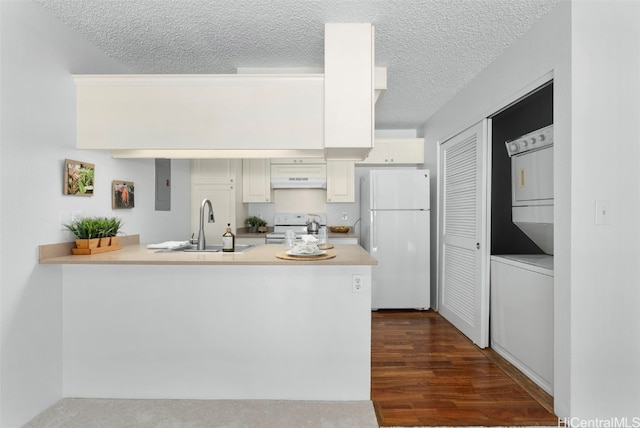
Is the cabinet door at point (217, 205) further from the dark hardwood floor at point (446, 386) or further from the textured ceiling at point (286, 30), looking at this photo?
the dark hardwood floor at point (446, 386)

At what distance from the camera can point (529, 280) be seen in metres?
2.62

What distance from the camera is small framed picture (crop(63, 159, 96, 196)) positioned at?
2.39m

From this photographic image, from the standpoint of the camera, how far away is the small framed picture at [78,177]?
2391mm

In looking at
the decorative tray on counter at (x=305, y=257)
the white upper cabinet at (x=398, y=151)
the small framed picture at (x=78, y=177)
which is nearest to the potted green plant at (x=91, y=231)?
the small framed picture at (x=78, y=177)

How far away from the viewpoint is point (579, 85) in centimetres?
202

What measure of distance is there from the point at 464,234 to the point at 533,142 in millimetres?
1171

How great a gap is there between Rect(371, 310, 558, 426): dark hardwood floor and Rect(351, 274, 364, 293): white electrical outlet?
0.73m

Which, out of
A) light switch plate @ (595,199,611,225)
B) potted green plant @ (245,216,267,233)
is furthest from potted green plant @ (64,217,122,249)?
light switch plate @ (595,199,611,225)

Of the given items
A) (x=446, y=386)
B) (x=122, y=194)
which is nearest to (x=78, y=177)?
(x=122, y=194)

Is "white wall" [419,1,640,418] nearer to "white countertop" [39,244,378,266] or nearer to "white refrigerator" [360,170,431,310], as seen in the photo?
"white countertop" [39,244,378,266]

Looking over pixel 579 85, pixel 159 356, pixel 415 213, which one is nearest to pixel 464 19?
pixel 579 85

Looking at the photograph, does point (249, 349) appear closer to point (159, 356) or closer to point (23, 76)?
point (159, 356)

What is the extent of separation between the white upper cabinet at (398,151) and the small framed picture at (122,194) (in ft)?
9.43

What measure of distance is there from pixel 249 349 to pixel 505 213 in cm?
281
